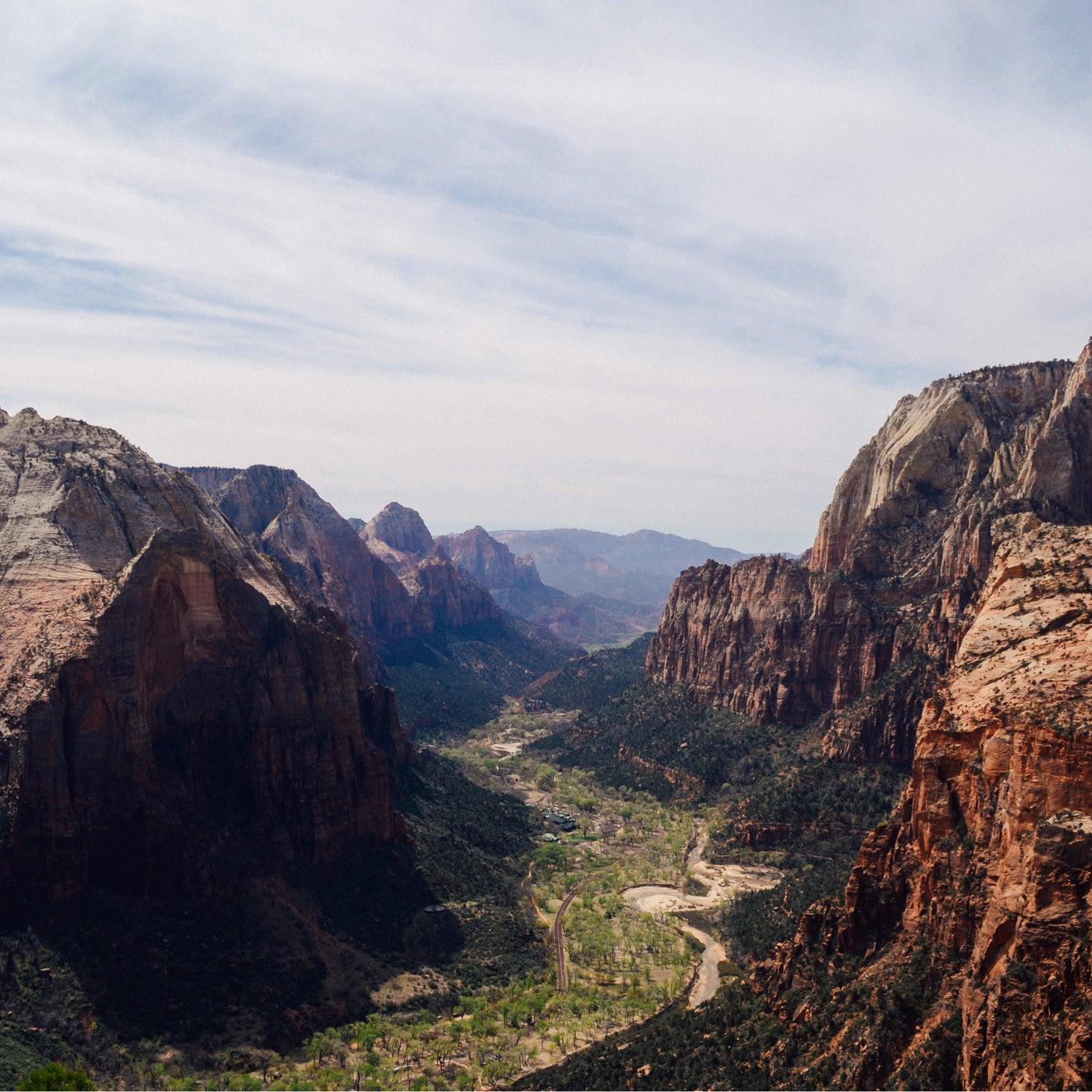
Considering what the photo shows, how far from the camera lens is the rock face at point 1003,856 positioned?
41.1m

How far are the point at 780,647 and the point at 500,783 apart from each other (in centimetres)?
5745

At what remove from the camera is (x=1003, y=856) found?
48.0 meters

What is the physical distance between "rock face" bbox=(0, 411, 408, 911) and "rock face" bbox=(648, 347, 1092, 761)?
252 feet

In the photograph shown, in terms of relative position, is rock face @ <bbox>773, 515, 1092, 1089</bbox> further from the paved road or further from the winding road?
the winding road

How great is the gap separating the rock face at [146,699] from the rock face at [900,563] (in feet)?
252

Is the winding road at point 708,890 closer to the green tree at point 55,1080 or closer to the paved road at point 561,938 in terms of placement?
the paved road at point 561,938

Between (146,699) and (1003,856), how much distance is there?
234 feet

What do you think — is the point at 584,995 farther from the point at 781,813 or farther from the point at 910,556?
the point at 910,556

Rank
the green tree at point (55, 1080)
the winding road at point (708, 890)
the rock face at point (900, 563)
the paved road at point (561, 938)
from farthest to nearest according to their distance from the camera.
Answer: the rock face at point (900, 563) < the winding road at point (708, 890) < the paved road at point (561, 938) < the green tree at point (55, 1080)

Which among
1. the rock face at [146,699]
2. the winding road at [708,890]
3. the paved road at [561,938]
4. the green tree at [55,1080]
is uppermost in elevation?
the rock face at [146,699]

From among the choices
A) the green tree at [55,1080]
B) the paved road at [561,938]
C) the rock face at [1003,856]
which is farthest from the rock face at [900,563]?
the green tree at [55,1080]

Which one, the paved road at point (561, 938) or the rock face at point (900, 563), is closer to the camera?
the paved road at point (561, 938)

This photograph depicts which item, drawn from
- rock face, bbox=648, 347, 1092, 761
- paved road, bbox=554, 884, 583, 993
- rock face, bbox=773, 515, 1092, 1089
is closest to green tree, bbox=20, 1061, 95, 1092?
rock face, bbox=773, 515, 1092, 1089

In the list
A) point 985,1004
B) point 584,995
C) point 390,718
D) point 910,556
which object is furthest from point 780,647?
point 985,1004
